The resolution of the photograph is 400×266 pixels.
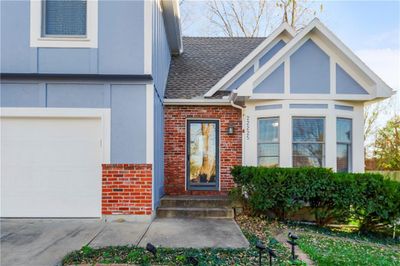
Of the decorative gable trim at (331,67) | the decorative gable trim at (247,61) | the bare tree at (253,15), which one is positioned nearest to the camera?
the decorative gable trim at (331,67)

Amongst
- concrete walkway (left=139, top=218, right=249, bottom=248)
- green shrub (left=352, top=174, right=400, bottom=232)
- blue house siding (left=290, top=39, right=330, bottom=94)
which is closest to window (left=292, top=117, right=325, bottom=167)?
blue house siding (left=290, top=39, right=330, bottom=94)

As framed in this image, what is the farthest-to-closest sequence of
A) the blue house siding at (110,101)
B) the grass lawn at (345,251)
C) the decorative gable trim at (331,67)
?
1. the decorative gable trim at (331,67)
2. the blue house siding at (110,101)
3. the grass lawn at (345,251)

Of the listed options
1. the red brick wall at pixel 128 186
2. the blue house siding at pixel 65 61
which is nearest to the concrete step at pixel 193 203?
the red brick wall at pixel 128 186

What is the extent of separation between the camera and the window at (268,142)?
7961 millimetres

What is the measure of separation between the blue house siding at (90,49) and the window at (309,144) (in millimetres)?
4259

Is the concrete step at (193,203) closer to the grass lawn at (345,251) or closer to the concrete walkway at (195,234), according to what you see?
the concrete walkway at (195,234)

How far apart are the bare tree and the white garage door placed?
16.3 metres

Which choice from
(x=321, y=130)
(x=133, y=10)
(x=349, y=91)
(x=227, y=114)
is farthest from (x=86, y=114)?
(x=349, y=91)

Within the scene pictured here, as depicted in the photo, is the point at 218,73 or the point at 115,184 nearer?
the point at 115,184

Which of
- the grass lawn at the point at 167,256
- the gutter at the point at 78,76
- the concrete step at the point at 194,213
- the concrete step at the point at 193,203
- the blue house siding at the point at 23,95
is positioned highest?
Result: the gutter at the point at 78,76

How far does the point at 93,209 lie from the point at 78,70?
9.86 feet

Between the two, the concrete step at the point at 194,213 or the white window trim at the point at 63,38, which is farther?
the concrete step at the point at 194,213

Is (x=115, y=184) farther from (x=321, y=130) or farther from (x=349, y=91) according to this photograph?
(x=349, y=91)

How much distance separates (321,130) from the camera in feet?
25.4
